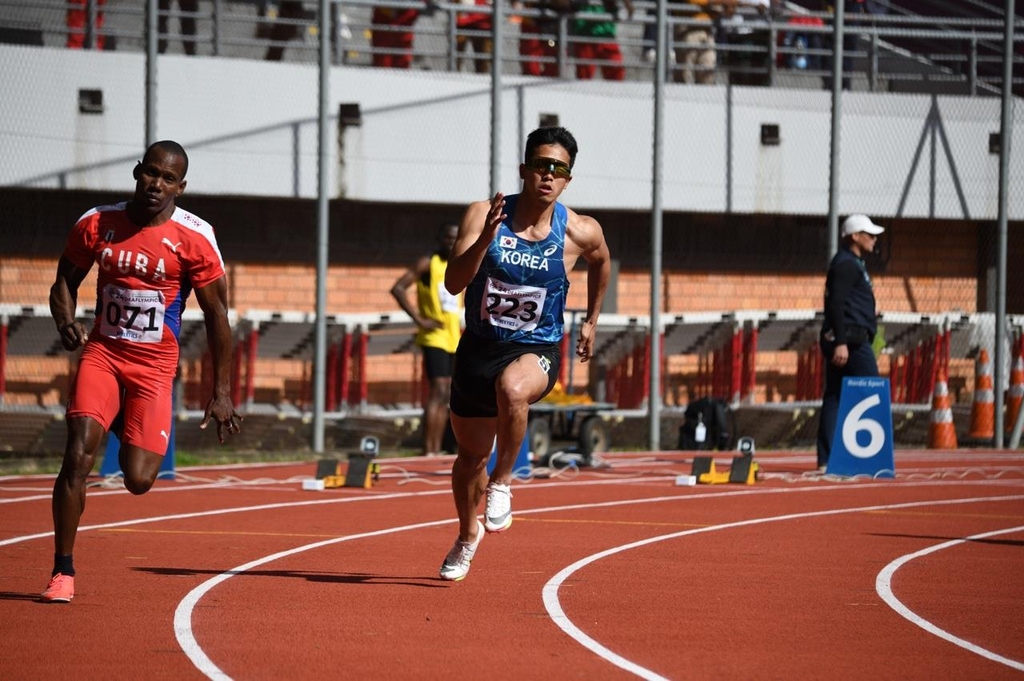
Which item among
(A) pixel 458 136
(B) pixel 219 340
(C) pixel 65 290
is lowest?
(B) pixel 219 340

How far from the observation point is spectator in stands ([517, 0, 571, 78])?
70.3ft

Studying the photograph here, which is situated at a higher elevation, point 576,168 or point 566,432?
point 576,168

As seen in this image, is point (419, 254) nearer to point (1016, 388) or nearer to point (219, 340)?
point (1016, 388)

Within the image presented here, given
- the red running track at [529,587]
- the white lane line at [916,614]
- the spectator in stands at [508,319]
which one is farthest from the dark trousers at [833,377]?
the spectator in stands at [508,319]

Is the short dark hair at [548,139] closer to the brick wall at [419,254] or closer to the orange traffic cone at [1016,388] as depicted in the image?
the brick wall at [419,254]

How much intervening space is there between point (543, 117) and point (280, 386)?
486 centimetres

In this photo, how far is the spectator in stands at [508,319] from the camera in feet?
27.0

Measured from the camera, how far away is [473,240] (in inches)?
324

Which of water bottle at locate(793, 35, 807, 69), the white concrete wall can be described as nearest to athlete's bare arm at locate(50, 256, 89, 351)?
the white concrete wall

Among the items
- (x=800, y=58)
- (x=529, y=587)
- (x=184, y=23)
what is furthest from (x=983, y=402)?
(x=529, y=587)

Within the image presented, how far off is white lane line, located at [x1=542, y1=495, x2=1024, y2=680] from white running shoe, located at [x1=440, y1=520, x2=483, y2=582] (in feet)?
1.33

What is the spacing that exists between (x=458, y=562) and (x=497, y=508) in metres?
0.42

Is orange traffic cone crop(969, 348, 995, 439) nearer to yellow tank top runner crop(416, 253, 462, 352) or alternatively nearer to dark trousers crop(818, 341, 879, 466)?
dark trousers crop(818, 341, 879, 466)

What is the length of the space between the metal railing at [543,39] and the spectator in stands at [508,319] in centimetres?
1164
